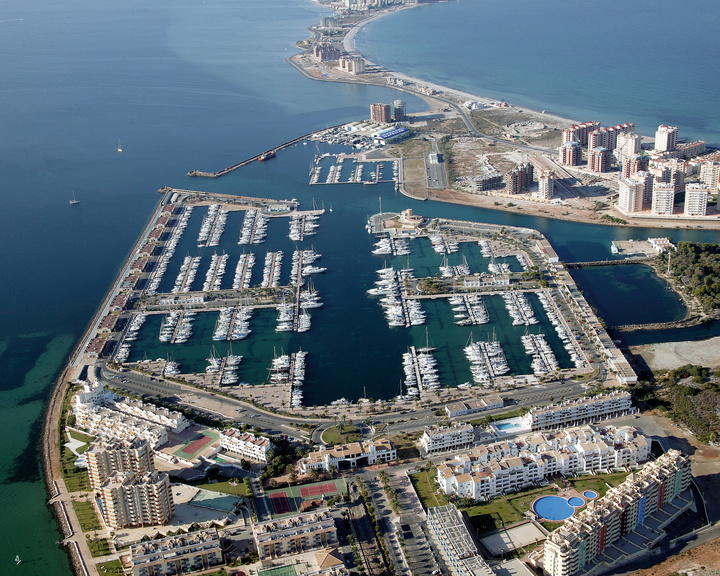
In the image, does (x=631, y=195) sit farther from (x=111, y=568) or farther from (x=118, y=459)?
(x=111, y=568)

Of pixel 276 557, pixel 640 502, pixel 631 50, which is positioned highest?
pixel 631 50

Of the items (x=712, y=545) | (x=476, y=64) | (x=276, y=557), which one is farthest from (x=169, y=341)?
(x=476, y=64)

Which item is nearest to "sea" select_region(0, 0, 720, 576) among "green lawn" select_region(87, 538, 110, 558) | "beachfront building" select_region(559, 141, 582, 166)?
"green lawn" select_region(87, 538, 110, 558)

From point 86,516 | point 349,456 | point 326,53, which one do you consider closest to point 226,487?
point 349,456

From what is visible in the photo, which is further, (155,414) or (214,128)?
(214,128)

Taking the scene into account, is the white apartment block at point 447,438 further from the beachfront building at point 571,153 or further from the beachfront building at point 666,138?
the beachfront building at point 666,138

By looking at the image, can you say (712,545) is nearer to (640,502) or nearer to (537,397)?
(640,502)
